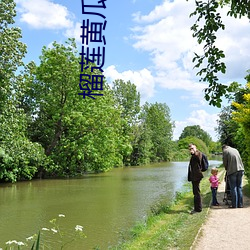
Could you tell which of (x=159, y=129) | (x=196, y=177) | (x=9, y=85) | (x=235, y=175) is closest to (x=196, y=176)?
(x=196, y=177)

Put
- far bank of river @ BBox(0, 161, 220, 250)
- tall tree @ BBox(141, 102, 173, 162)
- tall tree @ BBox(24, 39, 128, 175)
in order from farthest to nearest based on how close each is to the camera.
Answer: tall tree @ BBox(141, 102, 173, 162), tall tree @ BBox(24, 39, 128, 175), far bank of river @ BBox(0, 161, 220, 250)

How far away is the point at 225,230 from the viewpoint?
7.55m

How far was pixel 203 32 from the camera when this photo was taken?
12.5 feet

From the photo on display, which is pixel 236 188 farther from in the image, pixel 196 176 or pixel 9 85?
pixel 9 85

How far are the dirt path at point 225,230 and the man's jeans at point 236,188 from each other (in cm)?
22

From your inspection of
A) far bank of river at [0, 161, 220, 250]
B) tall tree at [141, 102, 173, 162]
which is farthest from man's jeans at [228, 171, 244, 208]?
tall tree at [141, 102, 173, 162]

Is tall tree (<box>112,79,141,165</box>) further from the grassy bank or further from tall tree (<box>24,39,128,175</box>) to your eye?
the grassy bank

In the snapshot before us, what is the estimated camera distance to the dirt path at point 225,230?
6.49 metres

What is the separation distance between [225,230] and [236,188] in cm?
279

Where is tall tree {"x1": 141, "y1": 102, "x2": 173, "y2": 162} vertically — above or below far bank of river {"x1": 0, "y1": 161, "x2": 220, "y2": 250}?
above

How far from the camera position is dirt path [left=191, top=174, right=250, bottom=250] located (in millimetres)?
6488

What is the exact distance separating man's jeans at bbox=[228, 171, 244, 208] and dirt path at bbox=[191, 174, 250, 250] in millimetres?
218

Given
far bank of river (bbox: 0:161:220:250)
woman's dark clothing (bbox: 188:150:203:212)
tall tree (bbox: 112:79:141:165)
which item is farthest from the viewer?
tall tree (bbox: 112:79:141:165)

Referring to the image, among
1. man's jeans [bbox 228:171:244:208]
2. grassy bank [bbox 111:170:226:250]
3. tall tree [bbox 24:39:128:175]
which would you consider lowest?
grassy bank [bbox 111:170:226:250]
